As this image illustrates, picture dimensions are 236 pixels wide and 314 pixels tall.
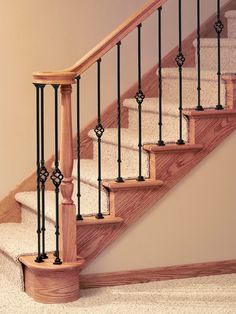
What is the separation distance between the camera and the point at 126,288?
520 centimetres

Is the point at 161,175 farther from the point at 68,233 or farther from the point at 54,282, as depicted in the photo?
the point at 54,282

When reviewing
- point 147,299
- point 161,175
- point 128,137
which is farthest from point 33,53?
point 147,299

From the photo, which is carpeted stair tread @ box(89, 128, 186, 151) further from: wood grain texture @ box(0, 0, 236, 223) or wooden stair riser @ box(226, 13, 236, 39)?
wooden stair riser @ box(226, 13, 236, 39)

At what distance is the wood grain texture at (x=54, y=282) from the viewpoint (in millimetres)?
4910

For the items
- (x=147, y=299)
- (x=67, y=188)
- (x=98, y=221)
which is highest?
(x=67, y=188)

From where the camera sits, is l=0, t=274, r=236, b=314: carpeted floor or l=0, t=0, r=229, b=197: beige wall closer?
l=0, t=274, r=236, b=314: carpeted floor

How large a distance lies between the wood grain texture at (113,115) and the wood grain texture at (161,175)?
92 centimetres

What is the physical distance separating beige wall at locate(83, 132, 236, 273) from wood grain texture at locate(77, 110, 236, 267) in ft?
0.13

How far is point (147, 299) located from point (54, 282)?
1.58 feet

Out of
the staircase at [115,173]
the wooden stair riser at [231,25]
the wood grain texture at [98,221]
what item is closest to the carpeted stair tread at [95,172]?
the staircase at [115,173]

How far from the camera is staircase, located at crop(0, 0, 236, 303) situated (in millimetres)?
4965

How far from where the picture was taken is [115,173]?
554 centimetres

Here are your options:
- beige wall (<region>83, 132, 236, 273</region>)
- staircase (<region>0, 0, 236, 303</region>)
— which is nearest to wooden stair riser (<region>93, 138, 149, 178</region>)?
staircase (<region>0, 0, 236, 303</region>)

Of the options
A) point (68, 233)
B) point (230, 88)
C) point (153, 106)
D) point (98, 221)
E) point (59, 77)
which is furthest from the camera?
point (153, 106)
